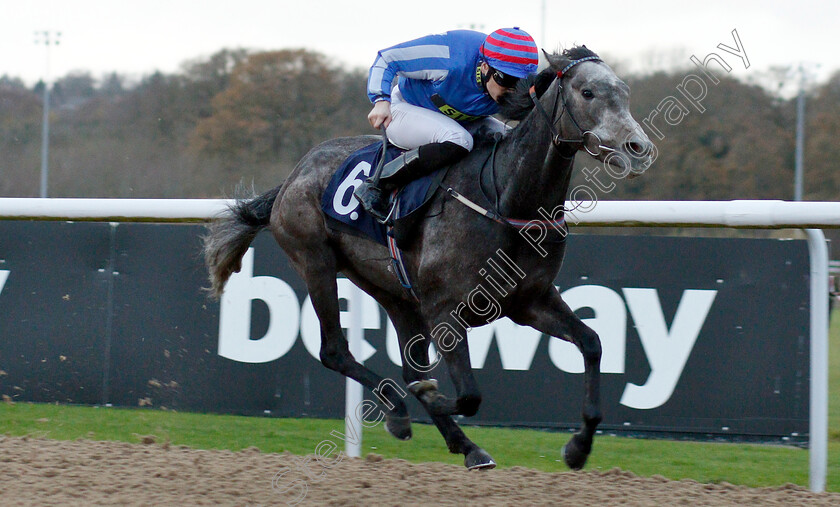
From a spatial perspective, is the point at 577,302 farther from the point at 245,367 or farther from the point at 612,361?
the point at 245,367

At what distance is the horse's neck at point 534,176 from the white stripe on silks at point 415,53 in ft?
1.60

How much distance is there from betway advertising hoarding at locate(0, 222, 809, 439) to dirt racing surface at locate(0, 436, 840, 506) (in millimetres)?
811

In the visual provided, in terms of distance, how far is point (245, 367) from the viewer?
5188 millimetres

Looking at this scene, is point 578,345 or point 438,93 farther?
point 438,93

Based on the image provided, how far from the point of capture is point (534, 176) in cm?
347

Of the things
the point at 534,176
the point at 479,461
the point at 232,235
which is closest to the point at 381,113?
the point at 534,176

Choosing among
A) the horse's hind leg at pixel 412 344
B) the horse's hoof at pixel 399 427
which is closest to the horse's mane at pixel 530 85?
the horse's hind leg at pixel 412 344

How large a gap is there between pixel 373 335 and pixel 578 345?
1.70 metres

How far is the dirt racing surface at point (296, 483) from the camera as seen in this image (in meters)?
3.55

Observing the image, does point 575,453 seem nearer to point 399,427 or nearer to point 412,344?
point 399,427

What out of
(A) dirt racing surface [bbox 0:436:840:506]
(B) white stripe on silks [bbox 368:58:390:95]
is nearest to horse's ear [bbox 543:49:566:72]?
(B) white stripe on silks [bbox 368:58:390:95]

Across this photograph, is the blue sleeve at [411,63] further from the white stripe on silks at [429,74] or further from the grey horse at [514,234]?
the grey horse at [514,234]

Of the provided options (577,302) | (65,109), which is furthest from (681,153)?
(577,302)

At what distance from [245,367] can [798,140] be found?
17.9m
